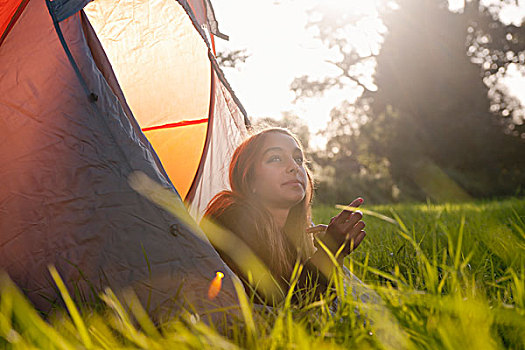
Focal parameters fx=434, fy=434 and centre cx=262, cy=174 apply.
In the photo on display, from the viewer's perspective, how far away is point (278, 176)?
2.23 meters

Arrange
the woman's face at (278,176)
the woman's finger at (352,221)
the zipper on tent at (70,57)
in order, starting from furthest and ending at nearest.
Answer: the woman's face at (278,176)
the woman's finger at (352,221)
the zipper on tent at (70,57)

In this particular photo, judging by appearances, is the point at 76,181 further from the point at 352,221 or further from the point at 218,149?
the point at 218,149

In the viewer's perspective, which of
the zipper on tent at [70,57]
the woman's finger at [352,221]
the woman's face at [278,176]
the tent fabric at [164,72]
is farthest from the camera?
the tent fabric at [164,72]

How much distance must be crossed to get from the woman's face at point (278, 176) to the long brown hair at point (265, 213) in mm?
41

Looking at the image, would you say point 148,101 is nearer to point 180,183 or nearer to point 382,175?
point 180,183

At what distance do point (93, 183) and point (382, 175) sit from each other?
12.7m

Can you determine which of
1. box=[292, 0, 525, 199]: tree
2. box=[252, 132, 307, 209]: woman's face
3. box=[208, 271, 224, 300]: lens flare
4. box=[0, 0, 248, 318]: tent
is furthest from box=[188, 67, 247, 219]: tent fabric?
box=[292, 0, 525, 199]: tree

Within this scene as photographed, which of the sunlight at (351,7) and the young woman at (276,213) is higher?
the sunlight at (351,7)

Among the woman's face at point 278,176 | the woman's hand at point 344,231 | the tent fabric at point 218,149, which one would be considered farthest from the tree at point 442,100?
the woman's hand at point 344,231

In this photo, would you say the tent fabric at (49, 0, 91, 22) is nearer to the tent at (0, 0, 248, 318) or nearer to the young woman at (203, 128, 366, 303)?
the tent at (0, 0, 248, 318)

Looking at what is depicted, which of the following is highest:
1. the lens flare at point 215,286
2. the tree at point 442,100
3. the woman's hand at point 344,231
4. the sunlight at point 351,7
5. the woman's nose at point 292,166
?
the sunlight at point 351,7

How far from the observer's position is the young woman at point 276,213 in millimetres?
1797

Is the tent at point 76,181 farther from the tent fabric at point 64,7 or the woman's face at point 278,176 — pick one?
the woman's face at point 278,176

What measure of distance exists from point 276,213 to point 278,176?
0.68 feet
